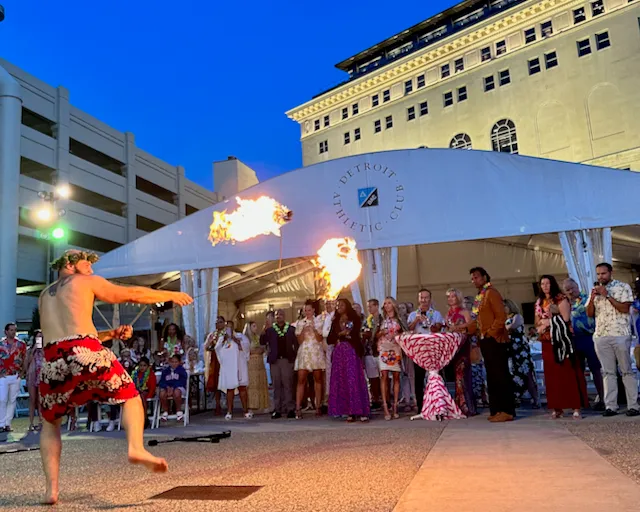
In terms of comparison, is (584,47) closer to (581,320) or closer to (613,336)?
(581,320)

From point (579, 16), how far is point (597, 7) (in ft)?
4.03

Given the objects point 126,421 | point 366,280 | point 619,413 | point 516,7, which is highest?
point 516,7

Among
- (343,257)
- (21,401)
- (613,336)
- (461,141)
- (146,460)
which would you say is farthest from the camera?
(461,141)

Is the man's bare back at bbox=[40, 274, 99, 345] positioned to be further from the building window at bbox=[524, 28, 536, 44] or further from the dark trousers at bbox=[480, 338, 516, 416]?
the building window at bbox=[524, 28, 536, 44]

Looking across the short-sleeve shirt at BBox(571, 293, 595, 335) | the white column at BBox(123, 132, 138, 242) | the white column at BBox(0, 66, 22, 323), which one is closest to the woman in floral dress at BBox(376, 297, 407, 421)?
the short-sleeve shirt at BBox(571, 293, 595, 335)

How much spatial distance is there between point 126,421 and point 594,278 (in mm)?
10234

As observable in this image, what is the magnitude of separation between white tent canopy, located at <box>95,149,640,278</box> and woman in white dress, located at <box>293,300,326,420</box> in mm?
2706

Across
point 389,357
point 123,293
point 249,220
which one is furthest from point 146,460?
point 249,220

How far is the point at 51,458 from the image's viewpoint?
360cm

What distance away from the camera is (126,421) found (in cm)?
358

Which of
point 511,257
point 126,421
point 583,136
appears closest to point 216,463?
point 126,421

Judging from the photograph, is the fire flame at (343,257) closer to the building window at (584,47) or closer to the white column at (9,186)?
the white column at (9,186)

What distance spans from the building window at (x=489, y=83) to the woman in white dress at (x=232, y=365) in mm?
35912

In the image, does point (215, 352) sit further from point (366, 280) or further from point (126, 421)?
point (126, 421)
